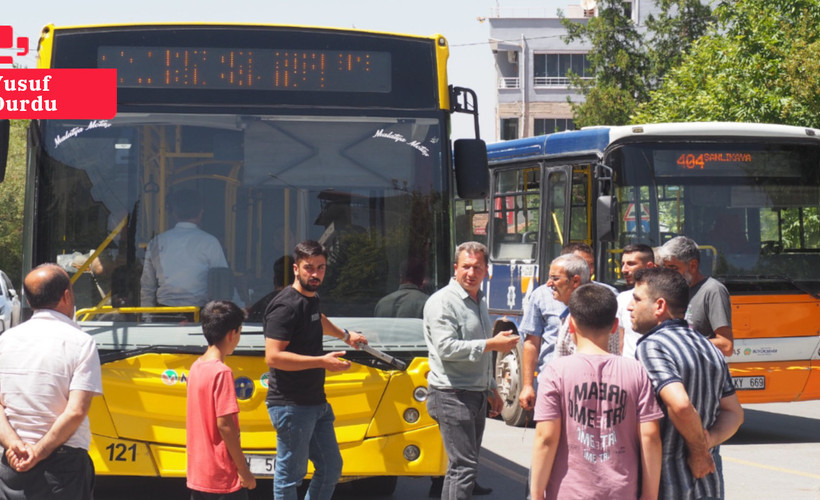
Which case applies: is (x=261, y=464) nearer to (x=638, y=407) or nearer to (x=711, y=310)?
(x=711, y=310)

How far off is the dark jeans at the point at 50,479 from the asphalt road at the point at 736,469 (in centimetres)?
399

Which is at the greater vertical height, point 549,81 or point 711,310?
point 549,81

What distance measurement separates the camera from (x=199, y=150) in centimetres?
834

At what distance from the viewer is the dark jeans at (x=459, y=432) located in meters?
7.32

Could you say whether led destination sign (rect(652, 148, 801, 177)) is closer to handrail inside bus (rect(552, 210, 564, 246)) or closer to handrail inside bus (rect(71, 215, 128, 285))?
handrail inside bus (rect(552, 210, 564, 246))

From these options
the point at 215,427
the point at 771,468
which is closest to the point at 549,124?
the point at 771,468

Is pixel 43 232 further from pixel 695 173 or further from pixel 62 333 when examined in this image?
pixel 695 173

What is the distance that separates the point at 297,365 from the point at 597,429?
9.15 ft

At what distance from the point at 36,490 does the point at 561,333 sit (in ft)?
9.71

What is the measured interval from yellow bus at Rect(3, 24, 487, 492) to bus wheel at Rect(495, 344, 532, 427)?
18.6 ft

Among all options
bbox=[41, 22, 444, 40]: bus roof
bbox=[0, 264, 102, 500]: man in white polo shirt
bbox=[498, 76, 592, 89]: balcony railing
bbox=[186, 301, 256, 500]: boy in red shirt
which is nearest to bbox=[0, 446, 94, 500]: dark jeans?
bbox=[0, 264, 102, 500]: man in white polo shirt

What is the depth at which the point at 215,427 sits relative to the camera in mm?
6008

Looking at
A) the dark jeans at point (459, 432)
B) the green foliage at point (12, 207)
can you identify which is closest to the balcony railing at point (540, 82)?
the green foliage at point (12, 207)

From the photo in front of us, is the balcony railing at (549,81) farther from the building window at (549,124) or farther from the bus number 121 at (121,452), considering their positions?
the bus number 121 at (121,452)
